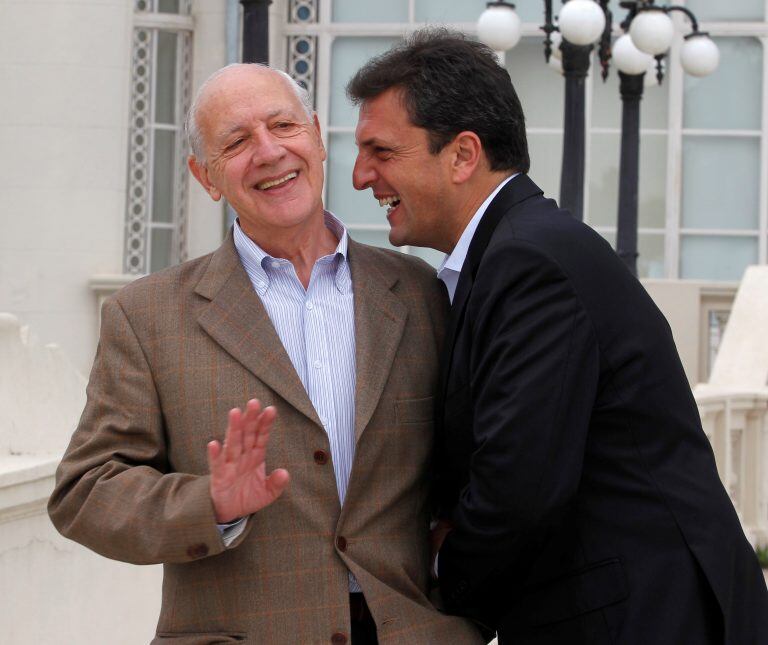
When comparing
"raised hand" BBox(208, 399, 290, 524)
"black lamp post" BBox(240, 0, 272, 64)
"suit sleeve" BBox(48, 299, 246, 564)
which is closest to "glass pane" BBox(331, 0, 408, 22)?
"black lamp post" BBox(240, 0, 272, 64)

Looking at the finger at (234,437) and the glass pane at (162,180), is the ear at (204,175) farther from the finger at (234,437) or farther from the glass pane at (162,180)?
the glass pane at (162,180)

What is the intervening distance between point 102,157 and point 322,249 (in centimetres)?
1232

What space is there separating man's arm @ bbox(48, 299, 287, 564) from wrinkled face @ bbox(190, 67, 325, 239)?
365 mm

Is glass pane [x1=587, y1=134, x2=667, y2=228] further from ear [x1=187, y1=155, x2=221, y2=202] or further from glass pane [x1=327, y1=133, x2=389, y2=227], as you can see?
ear [x1=187, y1=155, x2=221, y2=202]

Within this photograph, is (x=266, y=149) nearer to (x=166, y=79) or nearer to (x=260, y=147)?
(x=260, y=147)

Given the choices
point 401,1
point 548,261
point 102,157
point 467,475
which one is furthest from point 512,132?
point 401,1

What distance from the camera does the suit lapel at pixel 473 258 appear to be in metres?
3.17

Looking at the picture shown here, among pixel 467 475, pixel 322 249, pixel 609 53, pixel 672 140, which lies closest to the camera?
pixel 467 475

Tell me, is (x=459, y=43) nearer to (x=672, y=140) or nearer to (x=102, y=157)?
(x=102, y=157)

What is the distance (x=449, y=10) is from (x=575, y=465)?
550 inches

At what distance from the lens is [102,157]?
1534 centimetres

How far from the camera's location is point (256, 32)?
7512mm

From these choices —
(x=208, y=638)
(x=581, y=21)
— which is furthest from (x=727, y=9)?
(x=208, y=638)

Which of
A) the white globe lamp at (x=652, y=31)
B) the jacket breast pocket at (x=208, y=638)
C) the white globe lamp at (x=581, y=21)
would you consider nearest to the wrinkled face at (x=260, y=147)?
the jacket breast pocket at (x=208, y=638)
